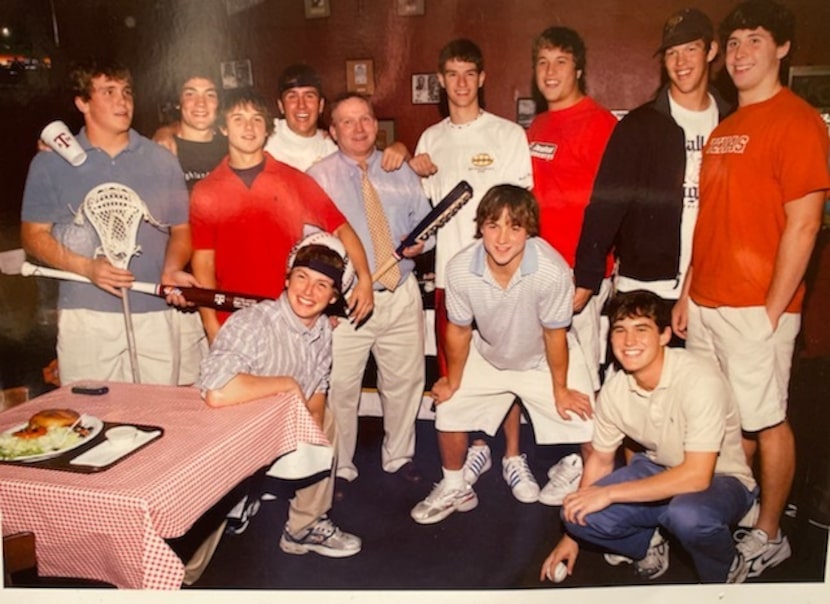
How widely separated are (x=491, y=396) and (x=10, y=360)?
4.93 ft

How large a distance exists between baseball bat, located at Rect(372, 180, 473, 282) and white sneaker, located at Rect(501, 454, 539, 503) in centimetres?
79

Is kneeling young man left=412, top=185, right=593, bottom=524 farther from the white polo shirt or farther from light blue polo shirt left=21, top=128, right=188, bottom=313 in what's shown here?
light blue polo shirt left=21, top=128, right=188, bottom=313

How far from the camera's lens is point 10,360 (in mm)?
2092

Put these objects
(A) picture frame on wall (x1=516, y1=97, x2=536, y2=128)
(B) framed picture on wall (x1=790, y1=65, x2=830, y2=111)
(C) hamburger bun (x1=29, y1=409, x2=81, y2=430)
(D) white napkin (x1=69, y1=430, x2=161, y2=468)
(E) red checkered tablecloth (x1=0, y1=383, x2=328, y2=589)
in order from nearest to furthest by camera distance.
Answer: (E) red checkered tablecloth (x1=0, y1=383, x2=328, y2=589) → (D) white napkin (x1=69, y1=430, x2=161, y2=468) → (C) hamburger bun (x1=29, y1=409, x2=81, y2=430) → (B) framed picture on wall (x1=790, y1=65, x2=830, y2=111) → (A) picture frame on wall (x1=516, y1=97, x2=536, y2=128)

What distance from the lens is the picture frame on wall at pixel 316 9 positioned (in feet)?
6.47

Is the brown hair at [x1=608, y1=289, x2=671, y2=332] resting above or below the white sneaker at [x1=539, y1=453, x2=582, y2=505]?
above

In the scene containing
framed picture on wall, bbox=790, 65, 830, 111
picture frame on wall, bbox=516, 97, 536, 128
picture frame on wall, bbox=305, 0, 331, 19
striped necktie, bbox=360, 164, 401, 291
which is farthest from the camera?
striped necktie, bbox=360, 164, 401, 291

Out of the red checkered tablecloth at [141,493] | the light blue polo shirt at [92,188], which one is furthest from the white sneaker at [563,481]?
the light blue polo shirt at [92,188]

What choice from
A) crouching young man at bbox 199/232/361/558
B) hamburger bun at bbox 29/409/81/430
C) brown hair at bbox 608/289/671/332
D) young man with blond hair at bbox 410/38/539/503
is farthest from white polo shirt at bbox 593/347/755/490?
hamburger bun at bbox 29/409/81/430

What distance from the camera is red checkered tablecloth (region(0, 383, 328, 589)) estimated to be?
4.83 ft

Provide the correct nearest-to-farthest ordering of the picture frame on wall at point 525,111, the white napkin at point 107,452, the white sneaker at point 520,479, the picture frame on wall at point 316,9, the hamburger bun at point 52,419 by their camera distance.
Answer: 1. the white napkin at point 107,452
2. the hamburger bun at point 52,419
3. the picture frame on wall at point 316,9
4. the picture frame on wall at point 525,111
5. the white sneaker at point 520,479

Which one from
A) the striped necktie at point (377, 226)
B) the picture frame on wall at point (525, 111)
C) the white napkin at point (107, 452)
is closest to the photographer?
the white napkin at point (107, 452)

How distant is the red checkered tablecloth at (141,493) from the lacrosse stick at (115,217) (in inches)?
20.6

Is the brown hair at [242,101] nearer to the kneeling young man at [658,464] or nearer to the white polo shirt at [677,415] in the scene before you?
the kneeling young man at [658,464]
